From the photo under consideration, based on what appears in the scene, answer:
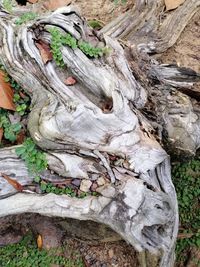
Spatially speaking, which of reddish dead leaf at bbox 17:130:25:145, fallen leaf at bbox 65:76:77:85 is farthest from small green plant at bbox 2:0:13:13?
reddish dead leaf at bbox 17:130:25:145

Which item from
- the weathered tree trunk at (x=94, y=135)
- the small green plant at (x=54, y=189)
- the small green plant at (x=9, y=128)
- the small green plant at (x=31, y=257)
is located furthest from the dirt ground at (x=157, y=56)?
the small green plant at (x=9, y=128)

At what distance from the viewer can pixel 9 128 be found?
336 centimetres

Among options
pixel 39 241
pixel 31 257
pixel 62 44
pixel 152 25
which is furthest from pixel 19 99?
pixel 152 25

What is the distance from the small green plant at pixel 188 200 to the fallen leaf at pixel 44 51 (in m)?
1.55

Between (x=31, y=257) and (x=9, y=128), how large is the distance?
46.4 inches

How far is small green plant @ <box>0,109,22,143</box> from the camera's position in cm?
334

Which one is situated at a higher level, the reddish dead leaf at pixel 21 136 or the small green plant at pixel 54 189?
the reddish dead leaf at pixel 21 136

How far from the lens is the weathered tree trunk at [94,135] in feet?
10.1

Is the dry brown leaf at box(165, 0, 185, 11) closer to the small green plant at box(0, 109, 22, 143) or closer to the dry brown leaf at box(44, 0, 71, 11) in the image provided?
the dry brown leaf at box(44, 0, 71, 11)

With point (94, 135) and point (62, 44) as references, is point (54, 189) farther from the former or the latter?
point (62, 44)

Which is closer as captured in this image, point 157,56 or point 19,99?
point 19,99

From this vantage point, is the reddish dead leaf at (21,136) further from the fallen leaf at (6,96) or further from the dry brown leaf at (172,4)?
the dry brown leaf at (172,4)

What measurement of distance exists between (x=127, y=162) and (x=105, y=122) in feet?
1.06

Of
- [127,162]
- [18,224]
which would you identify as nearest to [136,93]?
[127,162]
